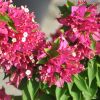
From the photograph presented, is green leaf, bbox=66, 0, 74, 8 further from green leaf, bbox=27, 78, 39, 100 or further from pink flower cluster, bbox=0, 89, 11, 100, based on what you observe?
pink flower cluster, bbox=0, 89, 11, 100

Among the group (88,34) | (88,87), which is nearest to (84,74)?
(88,87)

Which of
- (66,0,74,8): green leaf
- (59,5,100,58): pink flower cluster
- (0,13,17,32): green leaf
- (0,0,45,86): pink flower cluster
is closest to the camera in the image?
(0,13,17,32): green leaf

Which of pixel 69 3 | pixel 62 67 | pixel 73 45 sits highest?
pixel 69 3

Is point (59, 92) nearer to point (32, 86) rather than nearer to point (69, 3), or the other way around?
point (32, 86)

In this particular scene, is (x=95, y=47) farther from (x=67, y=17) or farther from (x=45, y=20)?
(x=45, y=20)

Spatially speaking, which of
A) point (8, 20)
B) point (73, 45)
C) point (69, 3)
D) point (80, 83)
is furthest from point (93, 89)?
point (8, 20)

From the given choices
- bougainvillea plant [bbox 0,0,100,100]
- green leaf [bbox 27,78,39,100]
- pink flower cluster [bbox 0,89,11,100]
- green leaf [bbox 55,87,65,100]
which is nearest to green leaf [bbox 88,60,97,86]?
bougainvillea plant [bbox 0,0,100,100]

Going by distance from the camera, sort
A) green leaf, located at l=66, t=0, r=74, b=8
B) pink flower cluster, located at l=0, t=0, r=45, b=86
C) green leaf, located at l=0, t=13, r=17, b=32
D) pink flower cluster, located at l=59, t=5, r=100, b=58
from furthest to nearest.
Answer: green leaf, located at l=66, t=0, r=74, b=8 → pink flower cluster, located at l=59, t=5, r=100, b=58 → pink flower cluster, located at l=0, t=0, r=45, b=86 → green leaf, located at l=0, t=13, r=17, b=32
